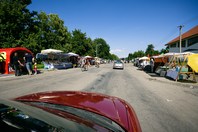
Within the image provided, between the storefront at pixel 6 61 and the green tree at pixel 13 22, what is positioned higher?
the green tree at pixel 13 22

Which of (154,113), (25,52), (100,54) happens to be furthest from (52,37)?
(100,54)

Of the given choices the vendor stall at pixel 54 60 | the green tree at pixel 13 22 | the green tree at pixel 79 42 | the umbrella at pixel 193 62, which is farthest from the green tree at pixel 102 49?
the umbrella at pixel 193 62

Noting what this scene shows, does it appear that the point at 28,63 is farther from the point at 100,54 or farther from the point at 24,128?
the point at 100,54

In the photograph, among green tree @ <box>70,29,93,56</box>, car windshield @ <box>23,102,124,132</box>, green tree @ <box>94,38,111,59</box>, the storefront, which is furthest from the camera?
green tree @ <box>94,38,111,59</box>

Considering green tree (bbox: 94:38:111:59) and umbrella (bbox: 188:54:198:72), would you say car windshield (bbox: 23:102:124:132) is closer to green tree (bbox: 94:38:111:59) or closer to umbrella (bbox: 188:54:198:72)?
umbrella (bbox: 188:54:198:72)

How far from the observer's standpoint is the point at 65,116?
67.8 inches

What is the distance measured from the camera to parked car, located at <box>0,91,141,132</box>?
1162 millimetres

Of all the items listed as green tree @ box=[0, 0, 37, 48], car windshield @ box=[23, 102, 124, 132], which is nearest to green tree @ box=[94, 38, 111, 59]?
green tree @ box=[0, 0, 37, 48]

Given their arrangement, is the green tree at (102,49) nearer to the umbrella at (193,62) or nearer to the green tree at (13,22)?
the green tree at (13,22)

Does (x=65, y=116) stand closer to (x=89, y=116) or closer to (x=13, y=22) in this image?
(x=89, y=116)

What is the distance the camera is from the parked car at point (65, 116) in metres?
1.16

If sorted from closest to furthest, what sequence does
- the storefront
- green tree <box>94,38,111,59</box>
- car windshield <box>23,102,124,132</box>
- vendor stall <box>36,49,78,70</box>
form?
car windshield <box>23,102,124,132</box> → the storefront → vendor stall <box>36,49,78,70</box> → green tree <box>94,38,111,59</box>

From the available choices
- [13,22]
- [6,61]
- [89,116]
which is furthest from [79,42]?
[89,116]

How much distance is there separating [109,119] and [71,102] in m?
0.86
